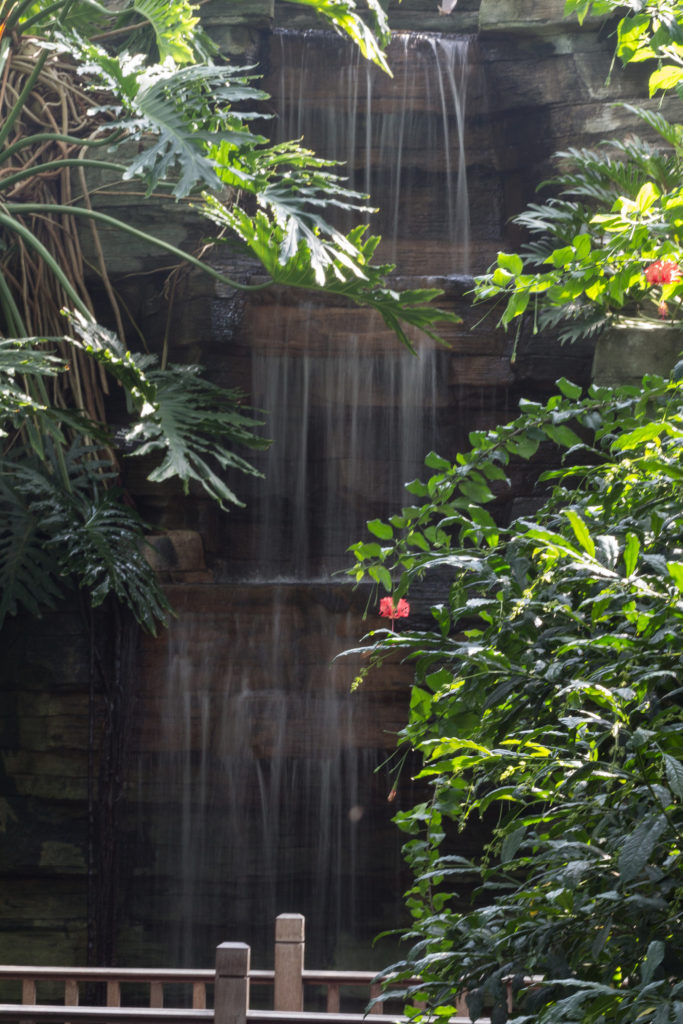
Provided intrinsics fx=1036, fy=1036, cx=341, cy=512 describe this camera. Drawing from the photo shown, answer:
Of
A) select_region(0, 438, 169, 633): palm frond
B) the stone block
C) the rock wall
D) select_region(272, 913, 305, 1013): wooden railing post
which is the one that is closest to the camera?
select_region(272, 913, 305, 1013): wooden railing post

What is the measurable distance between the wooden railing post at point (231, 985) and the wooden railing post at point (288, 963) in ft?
2.23

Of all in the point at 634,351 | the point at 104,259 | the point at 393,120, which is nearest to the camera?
the point at 634,351

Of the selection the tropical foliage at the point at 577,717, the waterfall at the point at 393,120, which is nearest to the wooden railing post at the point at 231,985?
the tropical foliage at the point at 577,717

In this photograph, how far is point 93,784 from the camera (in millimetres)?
5590

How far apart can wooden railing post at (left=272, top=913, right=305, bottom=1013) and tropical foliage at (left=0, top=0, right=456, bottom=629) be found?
71.5 inches

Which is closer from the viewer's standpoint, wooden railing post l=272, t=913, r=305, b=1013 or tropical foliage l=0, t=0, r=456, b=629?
wooden railing post l=272, t=913, r=305, b=1013

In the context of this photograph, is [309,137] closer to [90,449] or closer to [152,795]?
[90,449]

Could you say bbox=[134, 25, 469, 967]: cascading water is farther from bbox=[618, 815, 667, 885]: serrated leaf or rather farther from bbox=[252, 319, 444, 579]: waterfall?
bbox=[618, 815, 667, 885]: serrated leaf

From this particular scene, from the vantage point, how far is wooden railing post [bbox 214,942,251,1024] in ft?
7.22

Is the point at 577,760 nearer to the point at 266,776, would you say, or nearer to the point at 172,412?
the point at 172,412

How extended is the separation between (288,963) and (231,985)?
2.60ft

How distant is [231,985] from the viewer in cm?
227

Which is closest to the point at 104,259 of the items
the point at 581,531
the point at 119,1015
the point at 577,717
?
the point at 119,1015

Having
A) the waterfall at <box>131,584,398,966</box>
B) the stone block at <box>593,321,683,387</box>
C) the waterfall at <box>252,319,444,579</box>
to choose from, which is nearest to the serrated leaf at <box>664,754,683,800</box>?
the stone block at <box>593,321,683,387</box>
